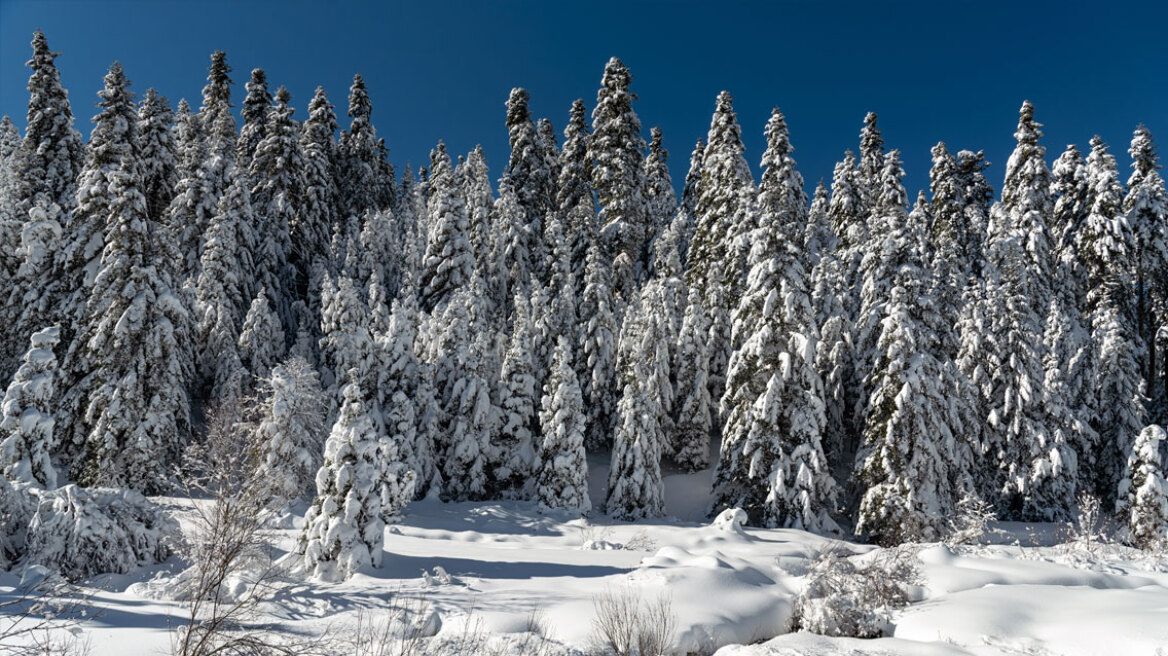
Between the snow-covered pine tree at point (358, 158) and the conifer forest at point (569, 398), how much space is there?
6.15 meters

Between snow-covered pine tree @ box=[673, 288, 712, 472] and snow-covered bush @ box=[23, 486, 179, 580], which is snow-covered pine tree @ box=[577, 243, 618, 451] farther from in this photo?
snow-covered bush @ box=[23, 486, 179, 580]

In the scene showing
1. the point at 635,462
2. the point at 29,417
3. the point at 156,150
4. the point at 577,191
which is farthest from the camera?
the point at 577,191

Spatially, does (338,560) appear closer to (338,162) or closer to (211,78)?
(338,162)

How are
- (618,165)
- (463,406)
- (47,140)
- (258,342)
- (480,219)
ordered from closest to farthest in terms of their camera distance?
1. (463,406)
2. (258,342)
3. (47,140)
4. (480,219)
5. (618,165)

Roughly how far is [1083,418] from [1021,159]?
22.6 m

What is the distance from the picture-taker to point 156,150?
40.0 m

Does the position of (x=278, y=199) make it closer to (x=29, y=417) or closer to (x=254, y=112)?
(x=254, y=112)

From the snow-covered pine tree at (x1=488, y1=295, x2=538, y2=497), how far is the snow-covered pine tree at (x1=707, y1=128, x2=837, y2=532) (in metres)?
9.40

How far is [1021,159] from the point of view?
44281 millimetres

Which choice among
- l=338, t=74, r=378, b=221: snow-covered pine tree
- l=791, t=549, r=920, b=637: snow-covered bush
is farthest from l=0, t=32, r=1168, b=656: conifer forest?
l=338, t=74, r=378, b=221: snow-covered pine tree

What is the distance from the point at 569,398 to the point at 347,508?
14.4 meters

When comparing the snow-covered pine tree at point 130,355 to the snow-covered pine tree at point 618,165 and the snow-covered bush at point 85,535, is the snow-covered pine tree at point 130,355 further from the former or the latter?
the snow-covered pine tree at point 618,165

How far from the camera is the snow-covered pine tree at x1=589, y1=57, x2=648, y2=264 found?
146 ft

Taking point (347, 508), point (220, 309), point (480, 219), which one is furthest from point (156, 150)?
point (347, 508)
